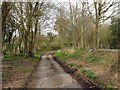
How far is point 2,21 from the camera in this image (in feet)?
89.7

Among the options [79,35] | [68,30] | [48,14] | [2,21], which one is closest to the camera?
[2,21]

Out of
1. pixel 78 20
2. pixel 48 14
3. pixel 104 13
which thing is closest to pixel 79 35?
pixel 78 20

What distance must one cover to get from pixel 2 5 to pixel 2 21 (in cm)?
230

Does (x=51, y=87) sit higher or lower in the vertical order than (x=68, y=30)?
lower

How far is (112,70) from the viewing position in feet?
51.8

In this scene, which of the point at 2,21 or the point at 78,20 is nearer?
the point at 2,21

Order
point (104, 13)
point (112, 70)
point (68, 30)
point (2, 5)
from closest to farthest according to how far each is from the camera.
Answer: point (112, 70) → point (2, 5) → point (104, 13) → point (68, 30)

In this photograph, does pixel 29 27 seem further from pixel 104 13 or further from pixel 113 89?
pixel 113 89

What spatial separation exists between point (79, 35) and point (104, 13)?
20.0 metres

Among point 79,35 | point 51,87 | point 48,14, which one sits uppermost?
point 48,14

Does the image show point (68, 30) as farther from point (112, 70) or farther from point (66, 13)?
point (112, 70)

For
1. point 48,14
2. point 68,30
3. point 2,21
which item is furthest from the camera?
point 68,30

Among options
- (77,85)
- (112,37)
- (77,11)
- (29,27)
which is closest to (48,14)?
(29,27)

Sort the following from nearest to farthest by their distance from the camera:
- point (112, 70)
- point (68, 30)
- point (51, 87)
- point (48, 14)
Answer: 1. point (51, 87)
2. point (112, 70)
3. point (48, 14)
4. point (68, 30)
